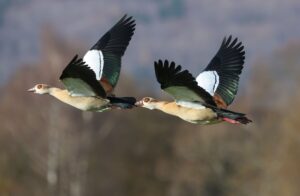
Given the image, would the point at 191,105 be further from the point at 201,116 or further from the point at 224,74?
the point at 224,74

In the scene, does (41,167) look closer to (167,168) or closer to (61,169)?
(61,169)

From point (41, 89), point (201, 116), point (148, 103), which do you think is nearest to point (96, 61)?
point (41, 89)

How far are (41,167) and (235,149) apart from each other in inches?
304

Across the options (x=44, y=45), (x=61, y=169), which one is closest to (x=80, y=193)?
(x=61, y=169)

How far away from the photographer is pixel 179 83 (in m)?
13.8

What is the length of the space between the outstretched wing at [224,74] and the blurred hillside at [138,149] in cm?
2361

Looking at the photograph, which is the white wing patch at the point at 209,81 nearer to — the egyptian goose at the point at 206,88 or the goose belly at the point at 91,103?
the egyptian goose at the point at 206,88

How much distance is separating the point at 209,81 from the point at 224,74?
0.39 meters

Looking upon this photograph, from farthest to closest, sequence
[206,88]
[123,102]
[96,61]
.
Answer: [96,61]
[206,88]
[123,102]

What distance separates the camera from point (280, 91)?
176 feet

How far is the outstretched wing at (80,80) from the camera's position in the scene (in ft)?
46.4

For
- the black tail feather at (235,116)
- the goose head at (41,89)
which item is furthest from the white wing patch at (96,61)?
the black tail feather at (235,116)

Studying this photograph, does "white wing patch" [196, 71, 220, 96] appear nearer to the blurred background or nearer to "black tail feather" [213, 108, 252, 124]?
"black tail feather" [213, 108, 252, 124]

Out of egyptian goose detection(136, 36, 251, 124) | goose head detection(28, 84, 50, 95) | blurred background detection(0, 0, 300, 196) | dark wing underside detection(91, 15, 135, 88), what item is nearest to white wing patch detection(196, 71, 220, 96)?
egyptian goose detection(136, 36, 251, 124)
